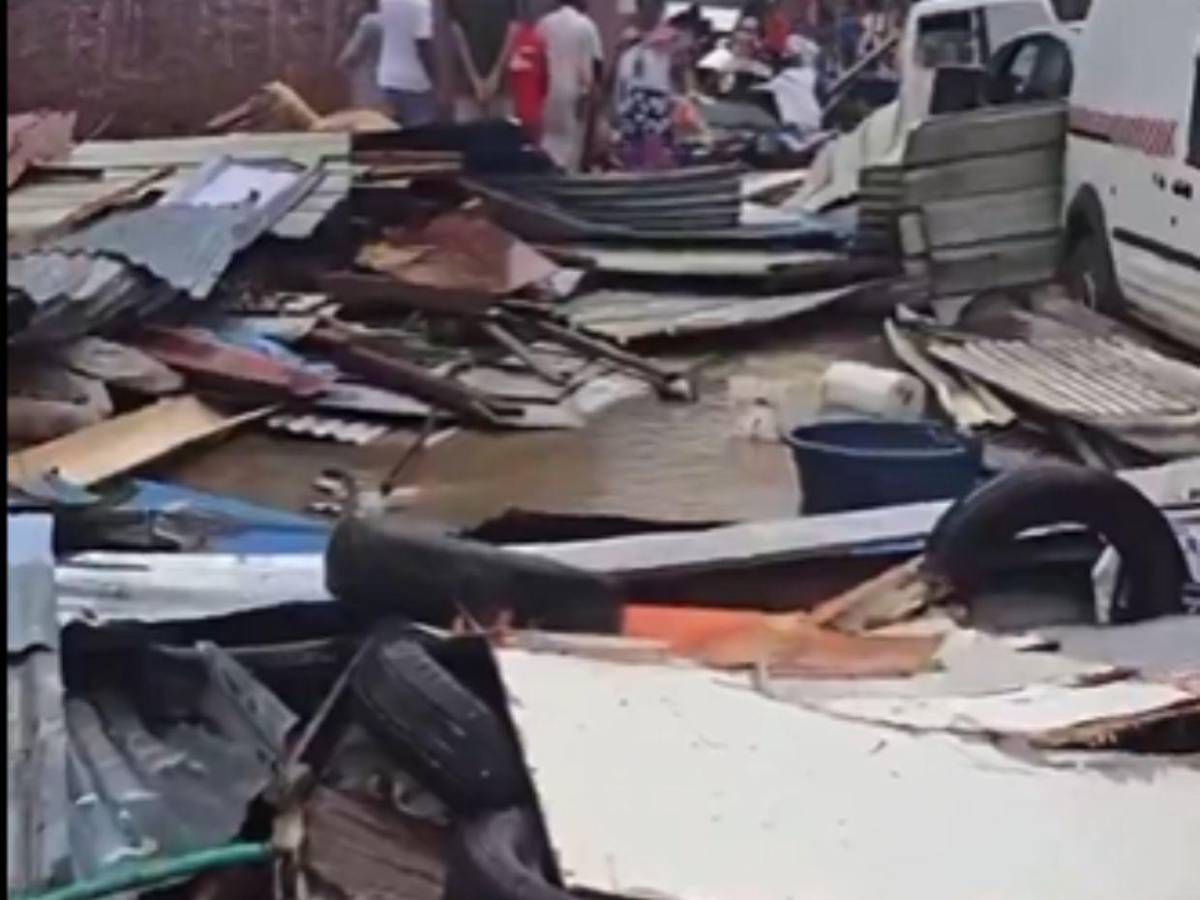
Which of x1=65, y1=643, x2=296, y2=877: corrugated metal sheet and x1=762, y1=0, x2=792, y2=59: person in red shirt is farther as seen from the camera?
x1=762, y1=0, x2=792, y2=59: person in red shirt

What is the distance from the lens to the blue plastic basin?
637 cm

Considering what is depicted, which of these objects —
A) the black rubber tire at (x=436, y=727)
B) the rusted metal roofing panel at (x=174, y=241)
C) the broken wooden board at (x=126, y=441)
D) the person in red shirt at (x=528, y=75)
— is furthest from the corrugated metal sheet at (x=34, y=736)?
the person in red shirt at (x=528, y=75)

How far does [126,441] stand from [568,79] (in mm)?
8123

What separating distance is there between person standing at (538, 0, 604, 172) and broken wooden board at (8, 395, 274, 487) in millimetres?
6765

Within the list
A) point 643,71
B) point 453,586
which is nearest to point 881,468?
point 453,586

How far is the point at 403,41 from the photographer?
647 inches

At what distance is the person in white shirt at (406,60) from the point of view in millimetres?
16297

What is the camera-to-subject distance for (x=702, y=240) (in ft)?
44.1

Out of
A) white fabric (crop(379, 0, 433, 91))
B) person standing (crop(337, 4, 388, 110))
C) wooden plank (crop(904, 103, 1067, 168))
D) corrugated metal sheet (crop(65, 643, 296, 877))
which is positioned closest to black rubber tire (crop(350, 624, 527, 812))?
corrugated metal sheet (crop(65, 643, 296, 877))

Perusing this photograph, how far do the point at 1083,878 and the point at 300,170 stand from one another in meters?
10.1

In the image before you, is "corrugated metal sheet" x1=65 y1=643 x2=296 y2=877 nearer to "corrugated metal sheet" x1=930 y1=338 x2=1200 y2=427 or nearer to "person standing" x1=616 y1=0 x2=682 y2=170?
"corrugated metal sheet" x1=930 y1=338 x2=1200 y2=427

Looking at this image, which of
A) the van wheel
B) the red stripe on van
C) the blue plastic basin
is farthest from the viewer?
the van wheel

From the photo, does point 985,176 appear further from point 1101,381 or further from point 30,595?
point 30,595

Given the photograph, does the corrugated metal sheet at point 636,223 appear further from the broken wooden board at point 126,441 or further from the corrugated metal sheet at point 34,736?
the corrugated metal sheet at point 34,736
